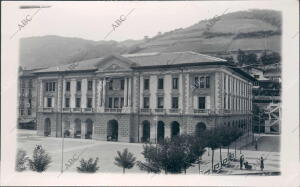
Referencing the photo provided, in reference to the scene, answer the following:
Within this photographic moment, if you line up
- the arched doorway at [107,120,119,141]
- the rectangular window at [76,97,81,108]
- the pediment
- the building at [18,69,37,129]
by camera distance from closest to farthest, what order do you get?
the building at [18,69,37,129]
the arched doorway at [107,120,119,141]
the pediment
the rectangular window at [76,97,81,108]

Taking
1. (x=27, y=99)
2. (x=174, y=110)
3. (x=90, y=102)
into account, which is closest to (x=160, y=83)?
(x=174, y=110)

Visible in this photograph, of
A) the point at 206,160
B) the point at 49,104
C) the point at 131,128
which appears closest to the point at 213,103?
the point at 206,160

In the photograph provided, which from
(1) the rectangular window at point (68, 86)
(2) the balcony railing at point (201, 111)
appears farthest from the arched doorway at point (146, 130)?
(1) the rectangular window at point (68, 86)

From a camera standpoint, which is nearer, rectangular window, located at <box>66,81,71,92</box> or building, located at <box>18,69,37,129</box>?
building, located at <box>18,69,37,129</box>

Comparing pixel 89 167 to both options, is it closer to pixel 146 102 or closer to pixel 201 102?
pixel 146 102

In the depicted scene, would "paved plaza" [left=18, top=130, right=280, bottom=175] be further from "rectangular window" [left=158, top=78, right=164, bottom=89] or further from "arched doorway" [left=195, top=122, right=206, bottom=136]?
"rectangular window" [left=158, top=78, right=164, bottom=89]

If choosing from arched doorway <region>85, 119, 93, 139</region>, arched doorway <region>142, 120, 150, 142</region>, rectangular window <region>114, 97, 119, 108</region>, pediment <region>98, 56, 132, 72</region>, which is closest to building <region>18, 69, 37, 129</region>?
arched doorway <region>85, 119, 93, 139</region>
